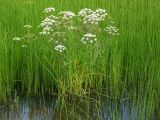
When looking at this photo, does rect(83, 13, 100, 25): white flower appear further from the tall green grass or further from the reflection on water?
the reflection on water

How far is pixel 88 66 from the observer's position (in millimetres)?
4141

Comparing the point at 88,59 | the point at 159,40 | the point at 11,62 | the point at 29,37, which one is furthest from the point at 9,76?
Answer: the point at 159,40

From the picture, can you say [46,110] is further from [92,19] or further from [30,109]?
[92,19]

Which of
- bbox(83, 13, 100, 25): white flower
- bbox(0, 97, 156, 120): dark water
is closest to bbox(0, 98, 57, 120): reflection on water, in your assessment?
bbox(0, 97, 156, 120): dark water

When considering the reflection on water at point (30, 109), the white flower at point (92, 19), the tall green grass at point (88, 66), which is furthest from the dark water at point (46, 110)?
the white flower at point (92, 19)

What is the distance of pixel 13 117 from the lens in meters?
3.81

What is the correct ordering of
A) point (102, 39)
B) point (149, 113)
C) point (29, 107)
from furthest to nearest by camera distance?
point (102, 39)
point (29, 107)
point (149, 113)

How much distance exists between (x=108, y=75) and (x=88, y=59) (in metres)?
0.38

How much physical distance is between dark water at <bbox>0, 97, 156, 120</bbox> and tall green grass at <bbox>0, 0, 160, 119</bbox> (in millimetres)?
139

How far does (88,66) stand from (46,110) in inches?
23.1

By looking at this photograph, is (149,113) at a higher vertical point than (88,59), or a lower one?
lower

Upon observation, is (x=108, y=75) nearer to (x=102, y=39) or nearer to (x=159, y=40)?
Result: (x=102, y=39)

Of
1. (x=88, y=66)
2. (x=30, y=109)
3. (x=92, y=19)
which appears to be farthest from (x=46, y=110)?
(x=92, y=19)

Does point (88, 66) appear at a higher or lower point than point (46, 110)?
higher
